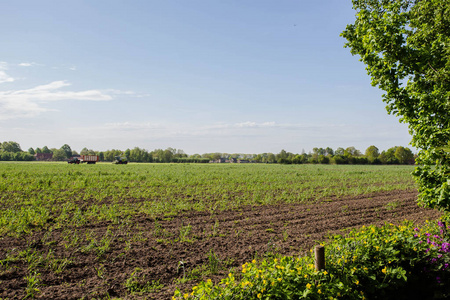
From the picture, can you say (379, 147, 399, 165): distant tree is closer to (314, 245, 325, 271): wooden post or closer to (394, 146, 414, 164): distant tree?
(394, 146, 414, 164): distant tree

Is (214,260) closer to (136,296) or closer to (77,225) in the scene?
(136,296)

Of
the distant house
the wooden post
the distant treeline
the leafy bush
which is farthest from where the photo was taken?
the distant house

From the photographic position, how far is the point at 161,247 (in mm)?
6863

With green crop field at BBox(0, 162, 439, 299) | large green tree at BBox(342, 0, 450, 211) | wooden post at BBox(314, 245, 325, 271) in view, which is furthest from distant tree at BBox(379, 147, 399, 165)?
wooden post at BBox(314, 245, 325, 271)

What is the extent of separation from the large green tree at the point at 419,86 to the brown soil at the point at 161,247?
3.35 metres

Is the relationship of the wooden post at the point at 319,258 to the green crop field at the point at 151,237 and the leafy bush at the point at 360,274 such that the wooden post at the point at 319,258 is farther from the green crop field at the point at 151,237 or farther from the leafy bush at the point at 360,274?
the green crop field at the point at 151,237

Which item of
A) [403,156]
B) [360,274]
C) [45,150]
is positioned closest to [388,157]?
[403,156]

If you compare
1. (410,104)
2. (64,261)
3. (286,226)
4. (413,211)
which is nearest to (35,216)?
(64,261)

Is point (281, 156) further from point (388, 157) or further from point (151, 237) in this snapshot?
point (151, 237)

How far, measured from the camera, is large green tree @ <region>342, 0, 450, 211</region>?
186 inches

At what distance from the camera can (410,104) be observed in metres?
5.22

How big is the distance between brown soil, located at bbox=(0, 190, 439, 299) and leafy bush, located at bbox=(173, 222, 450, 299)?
1388 mm

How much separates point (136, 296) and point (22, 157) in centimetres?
12334

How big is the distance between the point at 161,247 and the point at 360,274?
15.7ft
